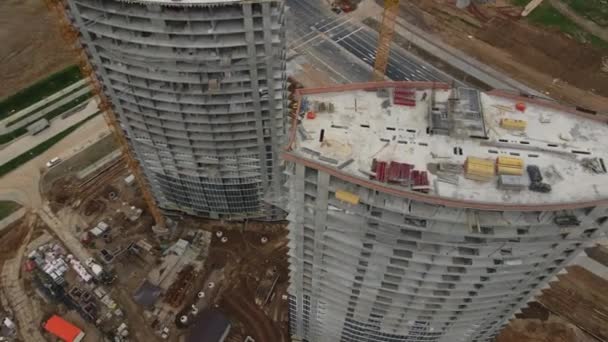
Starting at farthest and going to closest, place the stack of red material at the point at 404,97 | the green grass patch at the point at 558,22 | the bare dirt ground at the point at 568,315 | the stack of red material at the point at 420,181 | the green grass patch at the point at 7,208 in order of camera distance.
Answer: the green grass patch at the point at 558,22 < the green grass patch at the point at 7,208 < the bare dirt ground at the point at 568,315 < the stack of red material at the point at 404,97 < the stack of red material at the point at 420,181

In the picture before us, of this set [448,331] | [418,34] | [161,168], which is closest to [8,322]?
[161,168]

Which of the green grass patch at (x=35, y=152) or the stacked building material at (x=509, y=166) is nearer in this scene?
the stacked building material at (x=509, y=166)

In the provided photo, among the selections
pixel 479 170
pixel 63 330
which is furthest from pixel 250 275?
pixel 479 170

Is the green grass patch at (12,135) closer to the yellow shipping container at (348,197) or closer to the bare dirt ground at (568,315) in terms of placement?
the yellow shipping container at (348,197)

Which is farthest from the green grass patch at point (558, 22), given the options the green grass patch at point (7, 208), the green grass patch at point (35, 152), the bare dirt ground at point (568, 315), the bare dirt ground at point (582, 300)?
the green grass patch at point (7, 208)

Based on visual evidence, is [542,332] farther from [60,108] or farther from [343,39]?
[60,108]

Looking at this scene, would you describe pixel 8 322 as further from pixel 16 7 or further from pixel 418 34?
pixel 418 34
